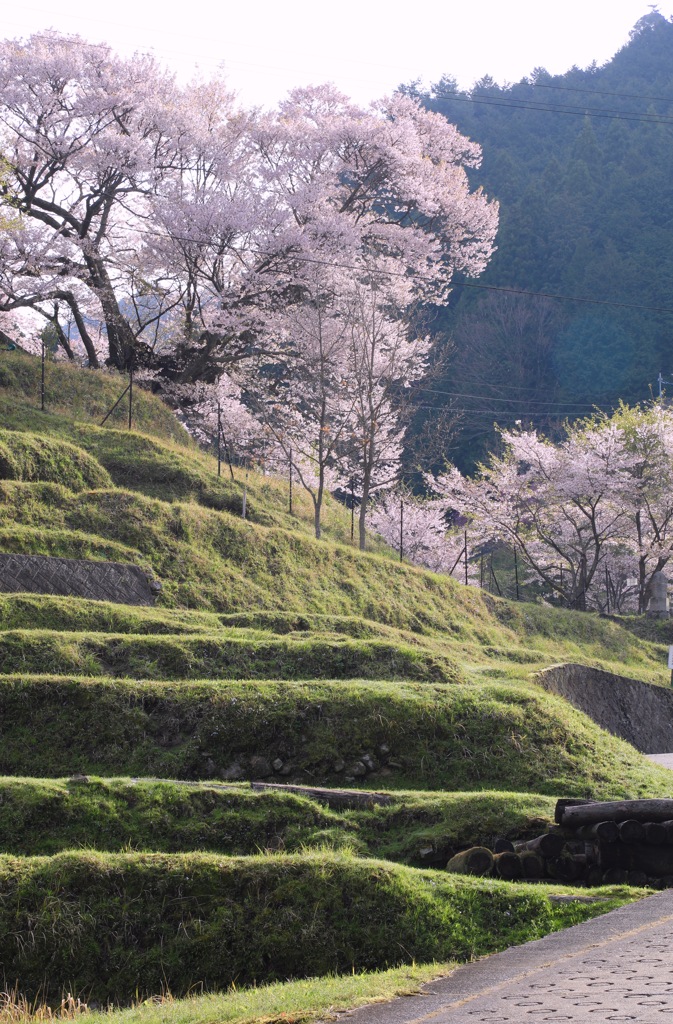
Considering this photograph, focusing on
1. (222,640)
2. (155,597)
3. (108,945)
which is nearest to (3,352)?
(155,597)

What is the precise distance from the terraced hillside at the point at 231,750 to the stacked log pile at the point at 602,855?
22.6 inches

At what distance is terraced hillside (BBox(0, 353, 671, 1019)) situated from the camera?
297 inches

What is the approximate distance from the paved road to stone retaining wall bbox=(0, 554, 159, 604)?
12.0 m

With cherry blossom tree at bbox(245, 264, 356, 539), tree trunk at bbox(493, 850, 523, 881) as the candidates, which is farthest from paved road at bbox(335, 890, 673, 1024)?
cherry blossom tree at bbox(245, 264, 356, 539)

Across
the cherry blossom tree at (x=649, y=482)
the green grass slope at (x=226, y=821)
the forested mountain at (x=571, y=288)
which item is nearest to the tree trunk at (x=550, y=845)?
the green grass slope at (x=226, y=821)

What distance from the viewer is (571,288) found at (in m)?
71.4

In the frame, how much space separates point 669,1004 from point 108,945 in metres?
4.16

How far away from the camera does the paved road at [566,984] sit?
495 cm

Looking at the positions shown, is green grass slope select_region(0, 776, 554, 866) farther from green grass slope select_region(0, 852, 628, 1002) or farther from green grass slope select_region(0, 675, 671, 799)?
green grass slope select_region(0, 675, 671, 799)

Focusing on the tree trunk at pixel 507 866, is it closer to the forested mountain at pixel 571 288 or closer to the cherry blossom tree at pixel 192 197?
the cherry blossom tree at pixel 192 197

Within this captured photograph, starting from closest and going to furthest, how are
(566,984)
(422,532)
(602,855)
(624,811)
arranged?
(566,984) < (602,855) < (624,811) < (422,532)

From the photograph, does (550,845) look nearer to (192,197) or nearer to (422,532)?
(192,197)

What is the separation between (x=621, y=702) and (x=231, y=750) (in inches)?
499

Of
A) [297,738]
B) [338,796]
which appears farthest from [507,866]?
[297,738]
